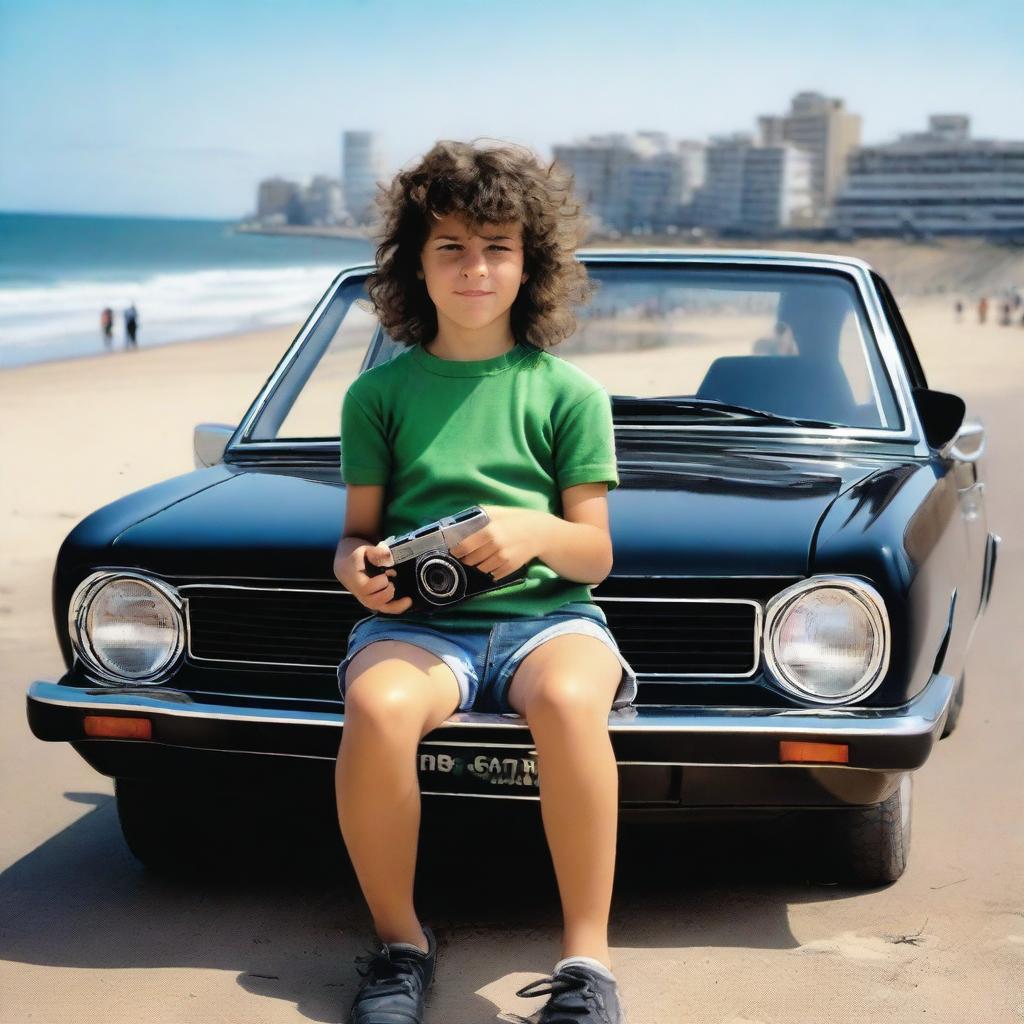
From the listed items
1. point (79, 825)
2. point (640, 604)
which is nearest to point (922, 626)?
point (640, 604)

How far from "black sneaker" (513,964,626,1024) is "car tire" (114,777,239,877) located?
109cm

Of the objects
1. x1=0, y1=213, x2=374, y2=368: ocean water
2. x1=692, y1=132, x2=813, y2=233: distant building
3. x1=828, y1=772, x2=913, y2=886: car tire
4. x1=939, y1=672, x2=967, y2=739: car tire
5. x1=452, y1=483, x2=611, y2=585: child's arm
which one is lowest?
x1=0, y1=213, x2=374, y2=368: ocean water

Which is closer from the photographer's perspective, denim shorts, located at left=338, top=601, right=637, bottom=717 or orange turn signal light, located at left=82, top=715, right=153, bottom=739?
denim shorts, located at left=338, top=601, right=637, bottom=717

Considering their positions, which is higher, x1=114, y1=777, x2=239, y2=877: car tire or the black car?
the black car

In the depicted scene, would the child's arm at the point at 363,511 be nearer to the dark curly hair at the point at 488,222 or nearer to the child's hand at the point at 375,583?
the child's hand at the point at 375,583

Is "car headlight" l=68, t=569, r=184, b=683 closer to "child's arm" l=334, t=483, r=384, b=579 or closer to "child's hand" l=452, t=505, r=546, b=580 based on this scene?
"child's arm" l=334, t=483, r=384, b=579

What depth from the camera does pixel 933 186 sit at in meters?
162

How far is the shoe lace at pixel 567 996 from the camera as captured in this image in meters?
2.63

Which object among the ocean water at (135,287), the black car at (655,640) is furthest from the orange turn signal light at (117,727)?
the ocean water at (135,287)

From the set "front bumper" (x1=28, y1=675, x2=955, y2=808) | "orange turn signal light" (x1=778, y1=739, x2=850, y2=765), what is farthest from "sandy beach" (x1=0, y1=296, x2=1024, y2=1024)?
"orange turn signal light" (x1=778, y1=739, x2=850, y2=765)

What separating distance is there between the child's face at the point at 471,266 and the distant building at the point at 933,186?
155885 millimetres

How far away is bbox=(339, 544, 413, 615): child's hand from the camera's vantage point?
2.73 m

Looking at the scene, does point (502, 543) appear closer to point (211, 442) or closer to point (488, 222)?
point (488, 222)

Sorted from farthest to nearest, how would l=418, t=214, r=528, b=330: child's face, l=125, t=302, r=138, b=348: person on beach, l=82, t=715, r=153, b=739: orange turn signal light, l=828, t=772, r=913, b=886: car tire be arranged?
l=125, t=302, r=138, b=348: person on beach
l=828, t=772, r=913, b=886: car tire
l=82, t=715, r=153, b=739: orange turn signal light
l=418, t=214, r=528, b=330: child's face
